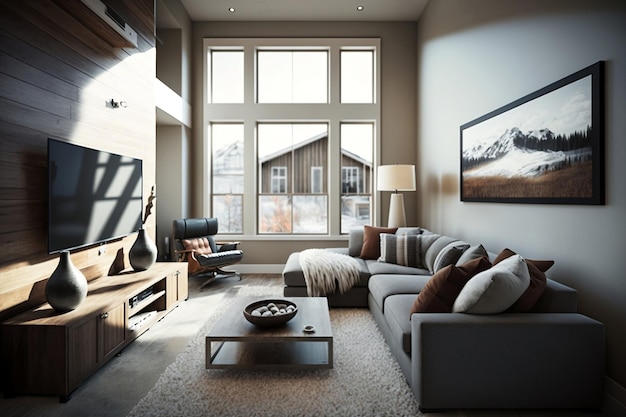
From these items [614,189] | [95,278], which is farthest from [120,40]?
[614,189]

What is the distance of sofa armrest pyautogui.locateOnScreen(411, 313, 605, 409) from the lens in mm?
1927

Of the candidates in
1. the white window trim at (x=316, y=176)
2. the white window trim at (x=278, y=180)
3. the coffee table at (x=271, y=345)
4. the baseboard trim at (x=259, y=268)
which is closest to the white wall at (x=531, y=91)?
the coffee table at (x=271, y=345)

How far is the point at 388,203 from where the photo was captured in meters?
5.80

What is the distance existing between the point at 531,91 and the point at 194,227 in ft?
13.5

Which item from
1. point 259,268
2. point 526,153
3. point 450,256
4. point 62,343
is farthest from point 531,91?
point 259,268

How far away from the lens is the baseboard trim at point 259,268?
5715mm

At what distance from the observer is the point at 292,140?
583 centimetres

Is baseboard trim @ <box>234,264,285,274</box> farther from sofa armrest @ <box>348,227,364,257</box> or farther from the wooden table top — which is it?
the wooden table top

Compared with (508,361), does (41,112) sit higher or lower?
higher

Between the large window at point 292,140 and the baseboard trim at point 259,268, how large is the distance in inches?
20.0

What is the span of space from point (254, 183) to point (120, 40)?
2843 mm

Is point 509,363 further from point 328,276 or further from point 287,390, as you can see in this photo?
point 328,276

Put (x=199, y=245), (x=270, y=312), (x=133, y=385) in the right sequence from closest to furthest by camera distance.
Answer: (x=133, y=385), (x=270, y=312), (x=199, y=245)

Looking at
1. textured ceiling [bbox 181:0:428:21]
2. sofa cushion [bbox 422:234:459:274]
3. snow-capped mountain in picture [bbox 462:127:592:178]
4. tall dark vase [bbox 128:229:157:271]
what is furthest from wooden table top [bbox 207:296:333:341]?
textured ceiling [bbox 181:0:428:21]
